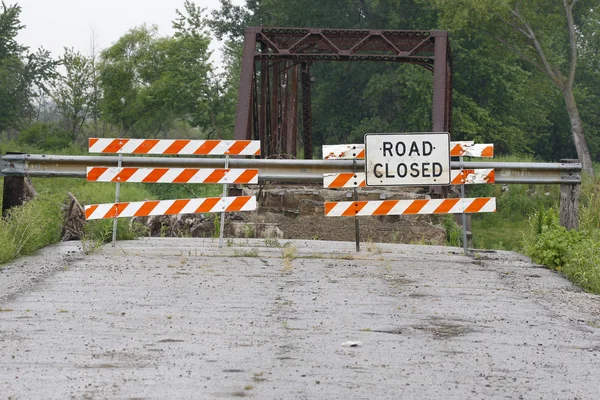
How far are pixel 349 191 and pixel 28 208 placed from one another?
9.86 meters

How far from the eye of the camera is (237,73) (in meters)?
71.6

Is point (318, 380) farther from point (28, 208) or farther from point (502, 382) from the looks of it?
point (28, 208)

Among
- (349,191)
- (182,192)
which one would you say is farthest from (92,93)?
(349,191)

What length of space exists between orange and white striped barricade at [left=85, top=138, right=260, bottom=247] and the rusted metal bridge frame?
7.99 metres

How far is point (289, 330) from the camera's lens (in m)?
7.76

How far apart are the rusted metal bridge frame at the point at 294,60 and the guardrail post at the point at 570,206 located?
30.3 feet

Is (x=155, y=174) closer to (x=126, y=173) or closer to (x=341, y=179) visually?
(x=126, y=173)

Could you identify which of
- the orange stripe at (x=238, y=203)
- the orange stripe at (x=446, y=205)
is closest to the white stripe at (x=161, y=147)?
the orange stripe at (x=238, y=203)

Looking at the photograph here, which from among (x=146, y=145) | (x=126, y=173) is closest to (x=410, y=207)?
(x=146, y=145)

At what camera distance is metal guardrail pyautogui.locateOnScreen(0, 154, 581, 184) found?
47.2 ft

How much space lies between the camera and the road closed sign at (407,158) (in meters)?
13.7

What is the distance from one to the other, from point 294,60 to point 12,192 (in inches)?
534

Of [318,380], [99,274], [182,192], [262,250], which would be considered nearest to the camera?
[318,380]

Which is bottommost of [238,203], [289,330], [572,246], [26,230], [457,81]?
[289,330]
